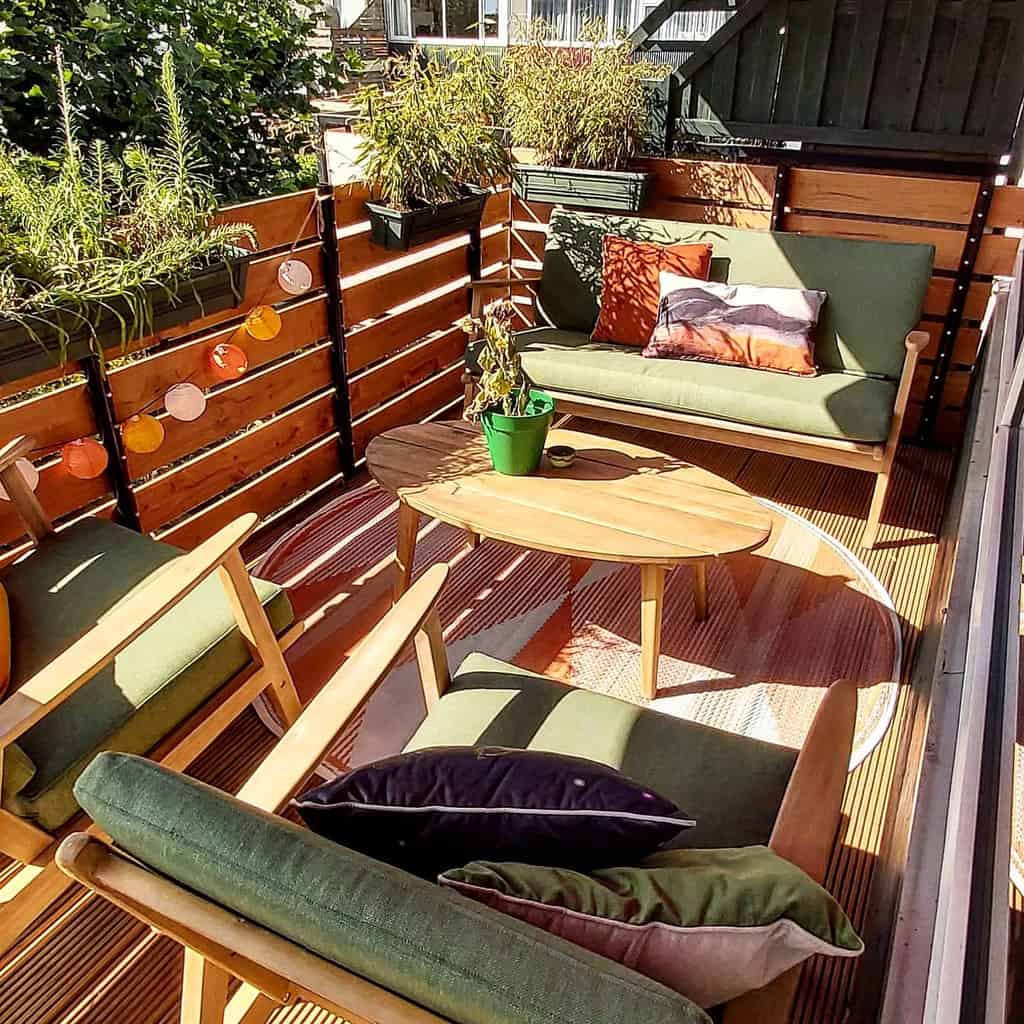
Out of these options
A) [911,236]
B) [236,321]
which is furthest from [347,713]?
[911,236]

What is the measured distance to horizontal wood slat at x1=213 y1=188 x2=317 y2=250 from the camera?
2.46 meters

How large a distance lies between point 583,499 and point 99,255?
130cm

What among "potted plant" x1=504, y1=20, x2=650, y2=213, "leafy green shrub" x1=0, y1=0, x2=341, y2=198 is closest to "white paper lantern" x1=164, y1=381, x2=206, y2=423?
"leafy green shrub" x1=0, y1=0, x2=341, y2=198

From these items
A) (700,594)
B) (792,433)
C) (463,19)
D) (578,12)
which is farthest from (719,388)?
(463,19)

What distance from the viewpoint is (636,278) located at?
126 inches

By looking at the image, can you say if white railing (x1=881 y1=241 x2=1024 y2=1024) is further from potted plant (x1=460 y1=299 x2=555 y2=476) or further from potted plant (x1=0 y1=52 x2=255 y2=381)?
potted plant (x1=0 y1=52 x2=255 y2=381)

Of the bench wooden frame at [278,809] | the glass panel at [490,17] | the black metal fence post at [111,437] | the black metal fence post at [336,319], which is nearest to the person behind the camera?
the bench wooden frame at [278,809]

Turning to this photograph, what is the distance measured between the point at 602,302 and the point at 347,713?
237 centimetres

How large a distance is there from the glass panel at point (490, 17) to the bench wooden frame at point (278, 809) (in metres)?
8.06

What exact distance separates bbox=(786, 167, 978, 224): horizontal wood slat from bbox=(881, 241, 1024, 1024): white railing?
1.75m

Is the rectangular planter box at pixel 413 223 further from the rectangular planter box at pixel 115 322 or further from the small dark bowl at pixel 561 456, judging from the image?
the small dark bowl at pixel 561 456

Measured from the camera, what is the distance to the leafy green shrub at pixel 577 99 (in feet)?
11.0

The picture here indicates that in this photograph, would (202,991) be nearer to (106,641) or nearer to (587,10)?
(106,641)

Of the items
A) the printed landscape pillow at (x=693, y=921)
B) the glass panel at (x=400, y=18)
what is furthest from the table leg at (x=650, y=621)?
the glass panel at (x=400, y=18)
